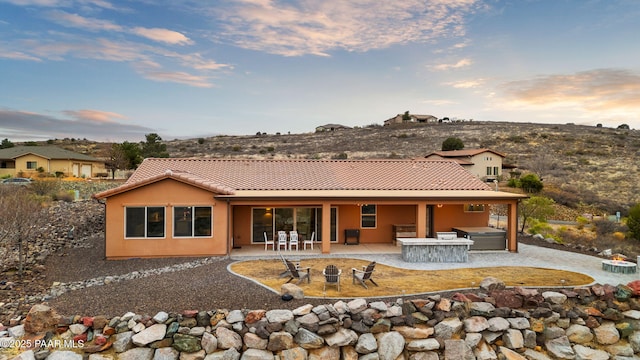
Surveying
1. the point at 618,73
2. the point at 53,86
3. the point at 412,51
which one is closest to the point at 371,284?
the point at 412,51

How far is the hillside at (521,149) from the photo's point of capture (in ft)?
111

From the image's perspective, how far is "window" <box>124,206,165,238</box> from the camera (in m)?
13.1

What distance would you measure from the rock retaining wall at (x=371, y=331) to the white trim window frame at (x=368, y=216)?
762 centimetres

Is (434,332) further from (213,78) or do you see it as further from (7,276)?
(213,78)

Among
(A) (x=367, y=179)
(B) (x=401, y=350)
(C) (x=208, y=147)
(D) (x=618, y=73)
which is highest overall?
(D) (x=618, y=73)

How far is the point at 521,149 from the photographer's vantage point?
50.2m

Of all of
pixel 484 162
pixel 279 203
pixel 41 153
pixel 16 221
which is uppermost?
pixel 41 153

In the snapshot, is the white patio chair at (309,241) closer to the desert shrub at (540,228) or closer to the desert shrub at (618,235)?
the desert shrub at (540,228)

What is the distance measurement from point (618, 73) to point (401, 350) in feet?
96.8

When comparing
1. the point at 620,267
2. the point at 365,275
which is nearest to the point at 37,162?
the point at 365,275

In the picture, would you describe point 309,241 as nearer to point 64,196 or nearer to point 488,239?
point 488,239

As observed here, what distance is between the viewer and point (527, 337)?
26.7ft

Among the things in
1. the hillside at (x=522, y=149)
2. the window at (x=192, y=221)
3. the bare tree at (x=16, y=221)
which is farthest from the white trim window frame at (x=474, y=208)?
the bare tree at (x=16, y=221)

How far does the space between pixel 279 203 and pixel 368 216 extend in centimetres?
449
